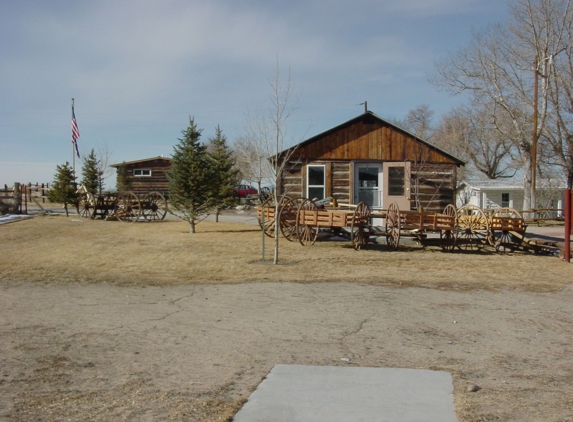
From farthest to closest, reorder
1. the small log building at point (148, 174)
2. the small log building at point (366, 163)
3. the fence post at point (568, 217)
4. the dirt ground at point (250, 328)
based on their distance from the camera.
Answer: the small log building at point (148, 174) → the small log building at point (366, 163) → the fence post at point (568, 217) → the dirt ground at point (250, 328)

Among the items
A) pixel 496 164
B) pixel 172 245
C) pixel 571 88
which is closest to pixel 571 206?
pixel 172 245

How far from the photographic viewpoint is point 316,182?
71.6 ft

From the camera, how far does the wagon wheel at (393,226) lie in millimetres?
15129

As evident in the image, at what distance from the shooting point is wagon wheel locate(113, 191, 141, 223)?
2461 cm

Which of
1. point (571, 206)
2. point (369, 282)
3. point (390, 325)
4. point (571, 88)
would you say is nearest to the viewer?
point (390, 325)

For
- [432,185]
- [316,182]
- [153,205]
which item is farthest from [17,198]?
[432,185]

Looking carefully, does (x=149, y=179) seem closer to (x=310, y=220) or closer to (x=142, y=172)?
(x=142, y=172)

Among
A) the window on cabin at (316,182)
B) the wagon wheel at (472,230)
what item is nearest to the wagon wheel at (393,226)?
the wagon wheel at (472,230)

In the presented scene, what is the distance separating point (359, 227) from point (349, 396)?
10957mm

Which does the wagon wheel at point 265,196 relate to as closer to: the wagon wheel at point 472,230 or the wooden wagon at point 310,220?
the wooden wagon at point 310,220

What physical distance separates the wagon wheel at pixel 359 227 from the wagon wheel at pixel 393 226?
0.60m

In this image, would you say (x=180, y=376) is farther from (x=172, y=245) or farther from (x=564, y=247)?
(x=564, y=247)

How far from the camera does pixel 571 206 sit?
13922 millimetres

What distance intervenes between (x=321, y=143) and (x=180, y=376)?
683 inches
